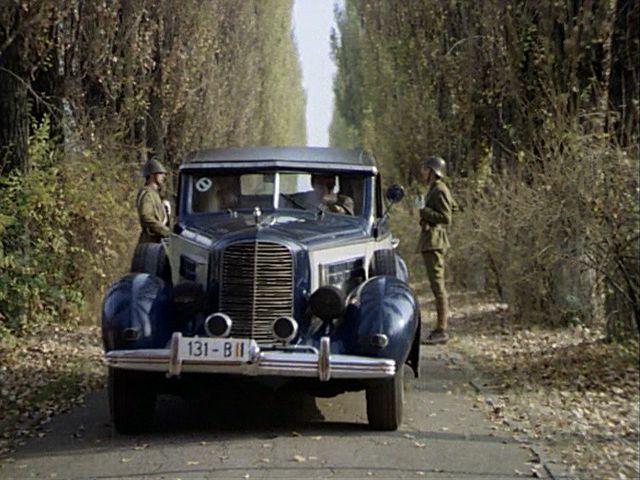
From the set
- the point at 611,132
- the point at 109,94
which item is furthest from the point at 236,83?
the point at 611,132

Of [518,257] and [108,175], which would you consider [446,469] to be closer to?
[518,257]

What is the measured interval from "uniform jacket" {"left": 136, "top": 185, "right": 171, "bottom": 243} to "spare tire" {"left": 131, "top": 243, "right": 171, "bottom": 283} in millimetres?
3142

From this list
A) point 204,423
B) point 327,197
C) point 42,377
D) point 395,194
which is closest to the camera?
point 204,423

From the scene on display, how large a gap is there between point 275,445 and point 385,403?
0.92 m

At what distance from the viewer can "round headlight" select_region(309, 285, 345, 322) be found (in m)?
8.87

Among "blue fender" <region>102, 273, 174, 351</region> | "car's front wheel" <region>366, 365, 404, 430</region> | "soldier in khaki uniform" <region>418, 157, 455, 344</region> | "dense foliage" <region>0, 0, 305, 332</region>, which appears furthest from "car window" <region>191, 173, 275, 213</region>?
"soldier in khaki uniform" <region>418, 157, 455, 344</region>

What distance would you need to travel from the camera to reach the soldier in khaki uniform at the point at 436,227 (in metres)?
14.3

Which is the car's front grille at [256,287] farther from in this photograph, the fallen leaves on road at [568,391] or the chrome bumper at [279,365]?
the fallen leaves on road at [568,391]

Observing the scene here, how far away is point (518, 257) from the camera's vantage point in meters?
16.4

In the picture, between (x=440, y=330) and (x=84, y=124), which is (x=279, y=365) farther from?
(x=84, y=124)

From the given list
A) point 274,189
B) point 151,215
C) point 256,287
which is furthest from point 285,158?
point 151,215

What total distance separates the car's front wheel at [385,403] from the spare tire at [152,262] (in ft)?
7.26

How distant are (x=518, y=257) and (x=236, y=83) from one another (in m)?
13.2

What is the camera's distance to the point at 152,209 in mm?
13664
